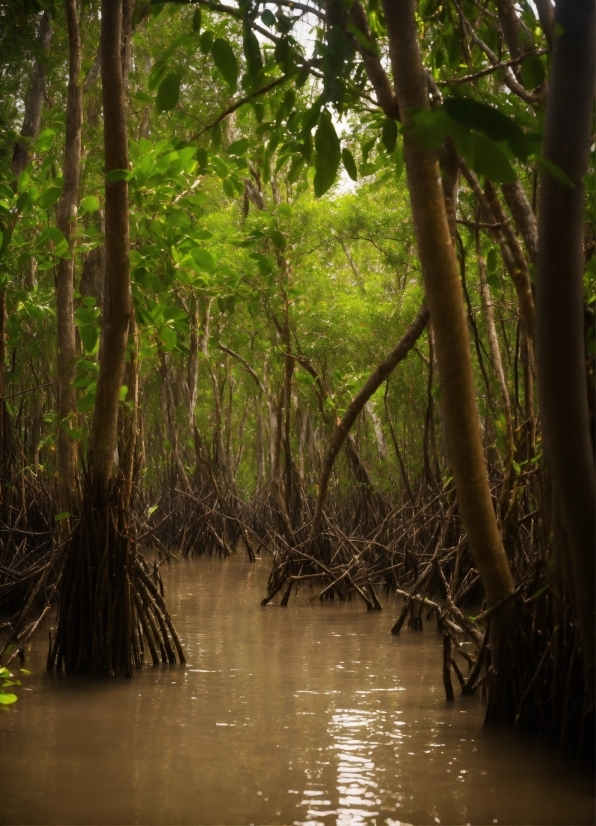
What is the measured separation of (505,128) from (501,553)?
5.45 feet

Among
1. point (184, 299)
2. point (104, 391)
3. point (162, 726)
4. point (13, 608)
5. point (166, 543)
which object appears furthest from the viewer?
point (184, 299)

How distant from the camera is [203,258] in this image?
3.61m

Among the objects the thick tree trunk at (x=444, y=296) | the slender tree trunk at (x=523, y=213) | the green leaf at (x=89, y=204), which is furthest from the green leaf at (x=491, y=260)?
the green leaf at (x=89, y=204)

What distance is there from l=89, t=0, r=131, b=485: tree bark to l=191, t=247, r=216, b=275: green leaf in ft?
0.92

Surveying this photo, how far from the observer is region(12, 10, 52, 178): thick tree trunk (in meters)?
6.21

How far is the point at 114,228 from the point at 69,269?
1805 millimetres

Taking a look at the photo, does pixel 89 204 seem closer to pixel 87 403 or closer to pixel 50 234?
pixel 50 234

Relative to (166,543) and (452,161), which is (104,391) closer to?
(452,161)

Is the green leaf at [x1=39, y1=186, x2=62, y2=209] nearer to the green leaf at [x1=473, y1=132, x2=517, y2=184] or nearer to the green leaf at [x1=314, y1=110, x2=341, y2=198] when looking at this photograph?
the green leaf at [x1=314, y1=110, x2=341, y2=198]

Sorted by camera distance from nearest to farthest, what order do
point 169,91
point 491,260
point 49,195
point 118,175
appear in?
point 169,91, point 491,260, point 118,175, point 49,195

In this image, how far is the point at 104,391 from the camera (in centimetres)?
374

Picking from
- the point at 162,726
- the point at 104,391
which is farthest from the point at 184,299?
the point at 162,726

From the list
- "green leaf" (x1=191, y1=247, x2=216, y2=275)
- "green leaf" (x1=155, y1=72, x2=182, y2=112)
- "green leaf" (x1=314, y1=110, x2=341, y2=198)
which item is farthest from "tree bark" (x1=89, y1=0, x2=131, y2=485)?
"green leaf" (x1=314, y1=110, x2=341, y2=198)

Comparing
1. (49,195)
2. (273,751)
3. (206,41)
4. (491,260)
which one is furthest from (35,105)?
(273,751)
